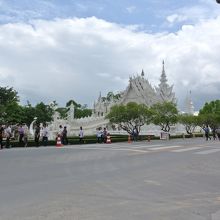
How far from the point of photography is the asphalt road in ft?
28.6

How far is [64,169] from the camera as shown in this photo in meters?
15.8

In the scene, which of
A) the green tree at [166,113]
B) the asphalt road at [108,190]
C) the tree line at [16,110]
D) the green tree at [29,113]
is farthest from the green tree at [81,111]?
the asphalt road at [108,190]

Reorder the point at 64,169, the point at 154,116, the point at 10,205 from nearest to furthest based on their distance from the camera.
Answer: the point at 10,205 < the point at 64,169 < the point at 154,116

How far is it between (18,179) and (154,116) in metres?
43.7

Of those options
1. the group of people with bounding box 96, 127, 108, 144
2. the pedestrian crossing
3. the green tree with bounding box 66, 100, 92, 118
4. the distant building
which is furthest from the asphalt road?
the green tree with bounding box 66, 100, 92, 118

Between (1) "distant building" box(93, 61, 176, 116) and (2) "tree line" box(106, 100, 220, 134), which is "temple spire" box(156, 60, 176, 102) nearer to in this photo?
(1) "distant building" box(93, 61, 176, 116)

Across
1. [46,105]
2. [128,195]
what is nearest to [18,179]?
[128,195]

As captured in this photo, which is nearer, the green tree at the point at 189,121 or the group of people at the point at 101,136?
the group of people at the point at 101,136

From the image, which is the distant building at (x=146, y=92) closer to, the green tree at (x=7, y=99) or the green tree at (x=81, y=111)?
the green tree at (x=7, y=99)

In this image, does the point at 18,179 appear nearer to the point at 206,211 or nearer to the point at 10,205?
the point at 10,205

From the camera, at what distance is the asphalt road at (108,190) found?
28.6 feet

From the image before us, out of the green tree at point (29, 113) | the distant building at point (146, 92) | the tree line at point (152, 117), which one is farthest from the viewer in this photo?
the green tree at point (29, 113)

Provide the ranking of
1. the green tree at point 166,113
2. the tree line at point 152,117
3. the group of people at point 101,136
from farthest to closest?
the green tree at point 166,113
the tree line at point 152,117
the group of people at point 101,136

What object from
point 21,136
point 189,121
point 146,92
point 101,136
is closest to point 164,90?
point 146,92
